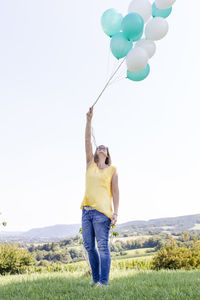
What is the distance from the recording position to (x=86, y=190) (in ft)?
10.0

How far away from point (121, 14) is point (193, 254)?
469cm

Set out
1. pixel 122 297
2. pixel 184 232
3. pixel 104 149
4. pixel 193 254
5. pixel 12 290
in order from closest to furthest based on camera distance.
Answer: pixel 122 297 → pixel 12 290 → pixel 104 149 → pixel 193 254 → pixel 184 232

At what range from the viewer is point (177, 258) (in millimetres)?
5875

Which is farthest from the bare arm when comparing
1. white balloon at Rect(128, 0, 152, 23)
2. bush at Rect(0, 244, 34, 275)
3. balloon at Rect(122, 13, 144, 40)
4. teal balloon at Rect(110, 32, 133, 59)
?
bush at Rect(0, 244, 34, 275)

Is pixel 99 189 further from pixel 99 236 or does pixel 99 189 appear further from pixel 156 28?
pixel 156 28

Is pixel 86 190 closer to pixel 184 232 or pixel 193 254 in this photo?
pixel 193 254

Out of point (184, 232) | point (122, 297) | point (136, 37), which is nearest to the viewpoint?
point (122, 297)

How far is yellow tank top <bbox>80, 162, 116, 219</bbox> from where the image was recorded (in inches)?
116

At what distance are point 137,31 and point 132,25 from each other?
0.29 feet

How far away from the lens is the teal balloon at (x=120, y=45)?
11.2 feet

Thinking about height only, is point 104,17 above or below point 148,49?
above

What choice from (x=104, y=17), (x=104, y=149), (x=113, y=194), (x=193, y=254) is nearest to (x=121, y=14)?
(x=104, y=17)

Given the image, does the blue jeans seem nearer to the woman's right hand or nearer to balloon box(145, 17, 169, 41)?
the woman's right hand

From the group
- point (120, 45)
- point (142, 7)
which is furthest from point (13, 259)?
point (142, 7)
